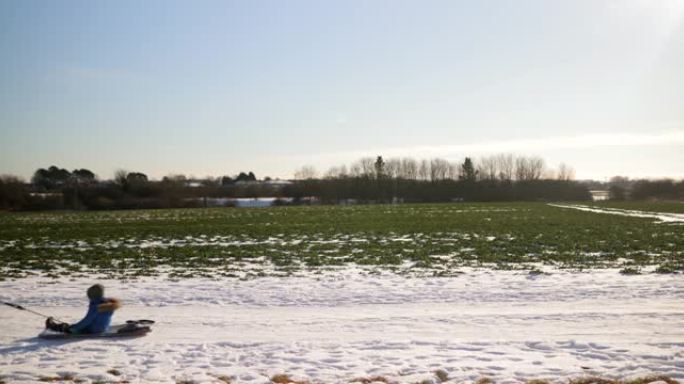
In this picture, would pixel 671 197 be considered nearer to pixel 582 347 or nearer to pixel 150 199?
pixel 150 199

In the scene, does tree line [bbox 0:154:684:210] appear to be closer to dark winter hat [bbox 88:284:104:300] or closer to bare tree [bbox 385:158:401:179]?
bare tree [bbox 385:158:401:179]

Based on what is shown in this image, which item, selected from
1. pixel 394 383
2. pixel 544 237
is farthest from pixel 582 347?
pixel 544 237

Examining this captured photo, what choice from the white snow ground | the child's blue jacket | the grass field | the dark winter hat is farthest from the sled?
the grass field

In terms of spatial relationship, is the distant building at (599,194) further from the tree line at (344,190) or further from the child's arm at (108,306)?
the child's arm at (108,306)

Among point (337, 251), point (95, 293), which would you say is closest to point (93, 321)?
point (95, 293)

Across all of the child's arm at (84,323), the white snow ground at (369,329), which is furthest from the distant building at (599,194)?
the child's arm at (84,323)

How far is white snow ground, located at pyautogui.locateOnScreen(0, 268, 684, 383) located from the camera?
279 inches

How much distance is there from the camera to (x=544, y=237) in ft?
76.3

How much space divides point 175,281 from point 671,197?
4534 inches

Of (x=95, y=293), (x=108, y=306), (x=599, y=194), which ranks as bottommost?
(x=108, y=306)

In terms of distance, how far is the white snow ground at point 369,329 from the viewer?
7074 mm

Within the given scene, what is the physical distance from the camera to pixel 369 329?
899 cm

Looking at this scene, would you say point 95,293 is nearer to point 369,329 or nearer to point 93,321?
point 93,321

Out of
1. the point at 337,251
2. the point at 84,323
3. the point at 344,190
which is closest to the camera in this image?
the point at 84,323
